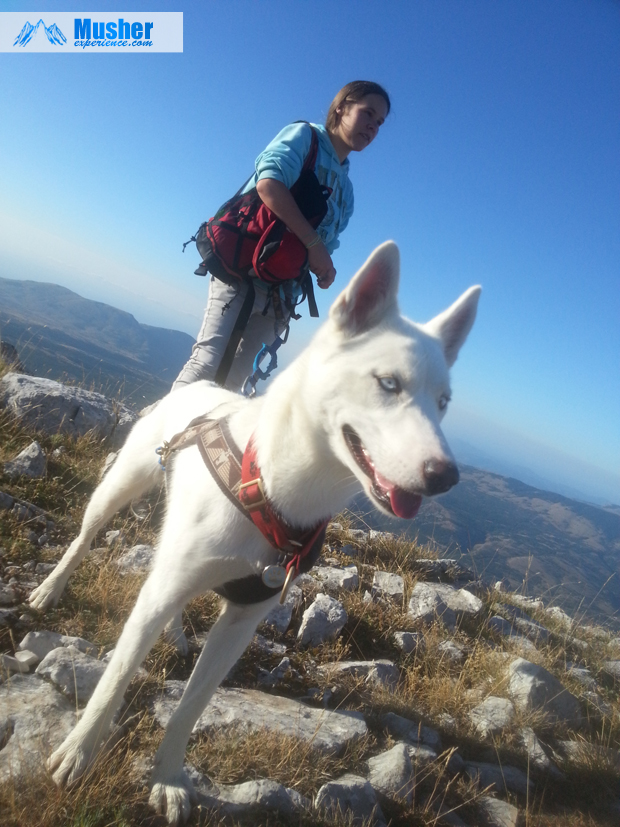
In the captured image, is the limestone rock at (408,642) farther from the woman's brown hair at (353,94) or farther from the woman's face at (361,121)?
the woman's brown hair at (353,94)

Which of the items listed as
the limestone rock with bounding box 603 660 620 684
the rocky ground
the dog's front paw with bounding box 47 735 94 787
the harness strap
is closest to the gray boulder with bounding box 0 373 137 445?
the rocky ground

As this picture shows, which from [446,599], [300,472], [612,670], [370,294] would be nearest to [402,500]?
[300,472]

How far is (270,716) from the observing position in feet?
8.17

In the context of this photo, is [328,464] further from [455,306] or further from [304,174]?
[304,174]

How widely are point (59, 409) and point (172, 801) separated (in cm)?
396

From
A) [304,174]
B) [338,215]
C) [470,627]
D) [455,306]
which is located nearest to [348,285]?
[455,306]

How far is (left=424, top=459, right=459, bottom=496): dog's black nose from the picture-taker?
5.31 feet

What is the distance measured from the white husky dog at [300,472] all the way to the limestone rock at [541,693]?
2.35m

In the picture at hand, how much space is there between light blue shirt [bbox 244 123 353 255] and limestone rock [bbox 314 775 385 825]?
3.39 metres

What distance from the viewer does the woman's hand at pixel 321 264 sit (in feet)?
10.5

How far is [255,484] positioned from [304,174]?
7.63 feet

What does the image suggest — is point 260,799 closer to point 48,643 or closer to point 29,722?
point 29,722

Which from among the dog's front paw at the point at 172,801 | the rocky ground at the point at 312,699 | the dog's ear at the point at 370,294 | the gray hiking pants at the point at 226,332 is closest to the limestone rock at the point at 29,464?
the rocky ground at the point at 312,699

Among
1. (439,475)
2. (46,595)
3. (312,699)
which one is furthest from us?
(312,699)
